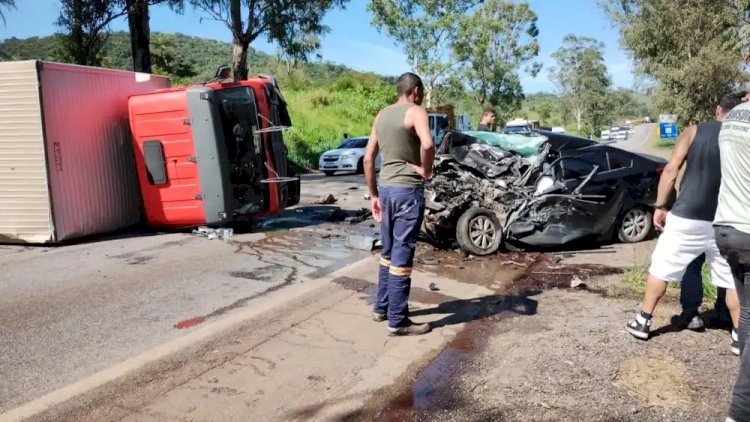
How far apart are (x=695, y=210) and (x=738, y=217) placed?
4.24 ft

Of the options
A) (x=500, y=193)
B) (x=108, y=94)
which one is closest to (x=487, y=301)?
(x=500, y=193)

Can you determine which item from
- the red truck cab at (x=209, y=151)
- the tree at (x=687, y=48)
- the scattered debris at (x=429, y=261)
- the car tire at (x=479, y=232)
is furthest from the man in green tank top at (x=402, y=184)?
the tree at (x=687, y=48)

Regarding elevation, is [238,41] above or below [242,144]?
above

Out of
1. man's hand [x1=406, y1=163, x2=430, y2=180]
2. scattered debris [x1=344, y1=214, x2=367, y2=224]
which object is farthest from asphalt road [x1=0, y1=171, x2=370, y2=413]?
man's hand [x1=406, y1=163, x2=430, y2=180]

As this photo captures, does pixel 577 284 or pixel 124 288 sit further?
pixel 124 288

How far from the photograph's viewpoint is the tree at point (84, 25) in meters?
18.1

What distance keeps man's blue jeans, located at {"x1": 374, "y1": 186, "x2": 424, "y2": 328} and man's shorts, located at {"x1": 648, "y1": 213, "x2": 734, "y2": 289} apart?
1.80 metres

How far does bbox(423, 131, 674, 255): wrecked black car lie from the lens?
25.1 ft

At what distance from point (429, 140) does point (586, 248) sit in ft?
15.0

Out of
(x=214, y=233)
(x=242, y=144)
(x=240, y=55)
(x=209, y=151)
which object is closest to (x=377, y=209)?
(x=209, y=151)

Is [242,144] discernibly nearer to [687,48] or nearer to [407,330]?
[407,330]

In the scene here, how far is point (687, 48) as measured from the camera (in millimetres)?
28016

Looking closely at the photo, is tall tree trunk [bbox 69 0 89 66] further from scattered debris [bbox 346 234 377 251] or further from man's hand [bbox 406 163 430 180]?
man's hand [bbox 406 163 430 180]

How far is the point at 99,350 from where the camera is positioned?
4.43m
